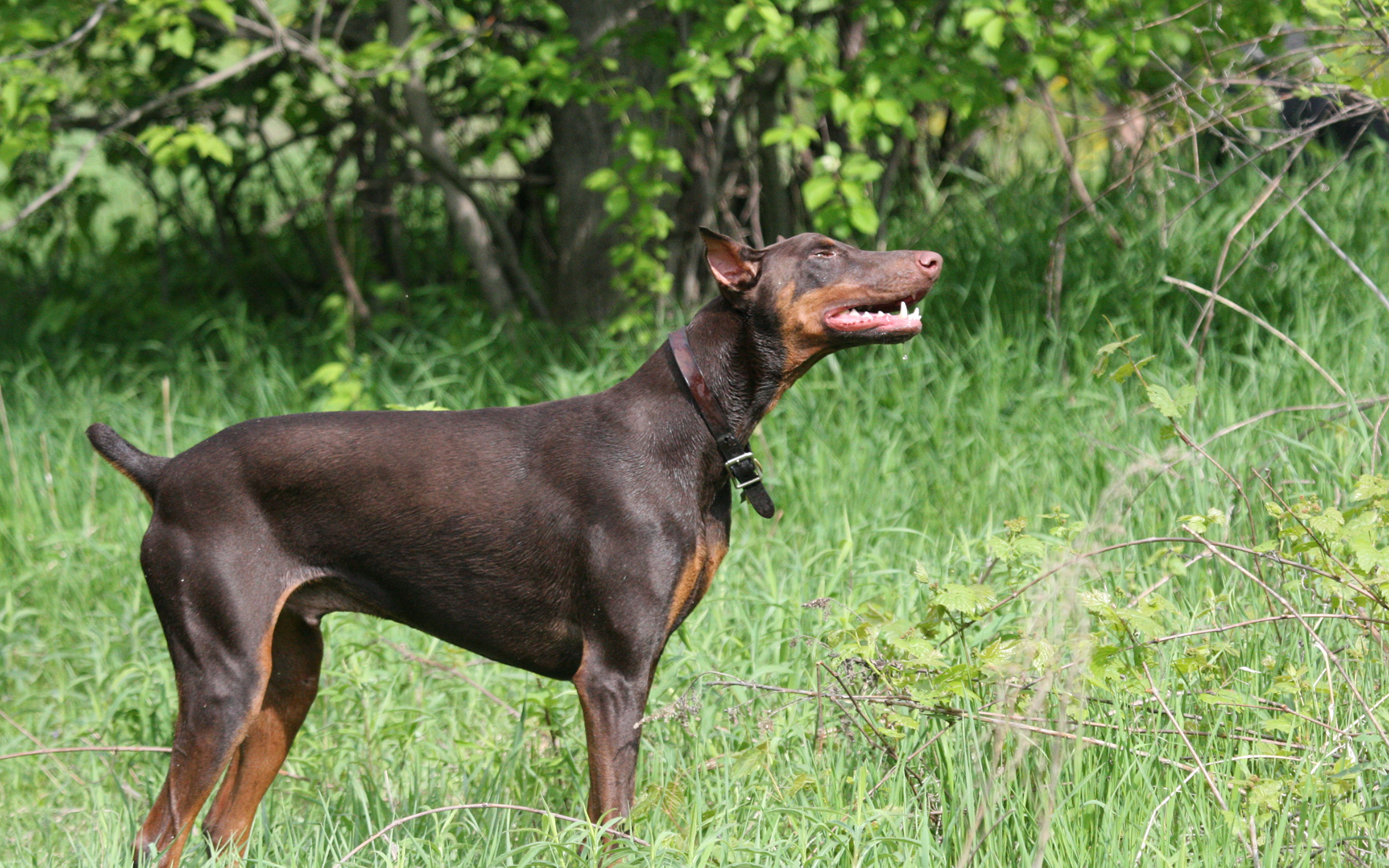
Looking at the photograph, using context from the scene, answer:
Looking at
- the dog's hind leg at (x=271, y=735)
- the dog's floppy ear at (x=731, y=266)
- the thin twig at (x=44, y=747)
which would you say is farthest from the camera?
the thin twig at (x=44, y=747)

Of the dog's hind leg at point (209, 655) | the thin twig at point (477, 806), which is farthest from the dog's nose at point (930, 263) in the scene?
the dog's hind leg at point (209, 655)

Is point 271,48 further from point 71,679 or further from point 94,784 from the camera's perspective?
point 94,784

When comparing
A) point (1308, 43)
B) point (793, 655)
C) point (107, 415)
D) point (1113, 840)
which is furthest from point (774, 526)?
point (107, 415)

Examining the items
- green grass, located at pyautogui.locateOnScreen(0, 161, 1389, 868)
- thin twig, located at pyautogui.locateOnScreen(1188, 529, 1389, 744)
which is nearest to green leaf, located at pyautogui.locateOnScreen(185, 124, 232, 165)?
green grass, located at pyautogui.locateOnScreen(0, 161, 1389, 868)

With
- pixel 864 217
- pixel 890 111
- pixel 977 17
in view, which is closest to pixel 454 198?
pixel 864 217

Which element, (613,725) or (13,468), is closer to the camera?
(613,725)

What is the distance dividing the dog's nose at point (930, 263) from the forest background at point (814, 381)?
1.71 ft

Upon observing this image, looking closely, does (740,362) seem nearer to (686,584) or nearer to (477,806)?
(686,584)

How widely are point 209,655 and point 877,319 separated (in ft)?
5.92

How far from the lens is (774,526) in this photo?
4.92 meters

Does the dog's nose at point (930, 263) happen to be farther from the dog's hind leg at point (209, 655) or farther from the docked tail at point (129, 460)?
the docked tail at point (129, 460)

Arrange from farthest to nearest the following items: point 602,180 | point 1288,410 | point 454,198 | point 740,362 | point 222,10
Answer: point 454,198, point 602,180, point 222,10, point 1288,410, point 740,362

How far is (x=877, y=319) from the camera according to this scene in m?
3.07

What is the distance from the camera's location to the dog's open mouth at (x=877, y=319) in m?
3.04
